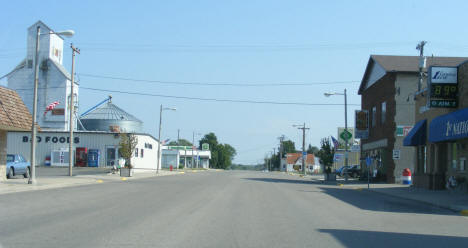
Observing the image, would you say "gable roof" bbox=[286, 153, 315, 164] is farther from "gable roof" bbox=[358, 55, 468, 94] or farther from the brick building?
the brick building

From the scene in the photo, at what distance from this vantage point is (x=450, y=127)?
24.6 metres

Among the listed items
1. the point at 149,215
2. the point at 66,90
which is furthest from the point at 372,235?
the point at 66,90

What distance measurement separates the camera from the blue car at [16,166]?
98.2ft

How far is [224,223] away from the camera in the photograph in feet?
38.9

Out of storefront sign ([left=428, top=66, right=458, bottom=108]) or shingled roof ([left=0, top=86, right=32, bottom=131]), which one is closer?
shingled roof ([left=0, top=86, right=32, bottom=131])

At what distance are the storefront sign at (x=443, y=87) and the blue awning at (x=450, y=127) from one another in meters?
0.74

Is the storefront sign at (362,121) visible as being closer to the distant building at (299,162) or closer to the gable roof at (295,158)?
the distant building at (299,162)

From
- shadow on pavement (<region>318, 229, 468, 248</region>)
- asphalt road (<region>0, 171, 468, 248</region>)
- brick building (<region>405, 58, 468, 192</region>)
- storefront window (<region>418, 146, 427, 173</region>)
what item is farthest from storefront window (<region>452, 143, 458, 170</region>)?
shadow on pavement (<region>318, 229, 468, 248</region>)

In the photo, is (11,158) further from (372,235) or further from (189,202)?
(372,235)

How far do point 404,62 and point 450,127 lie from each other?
1759 cm

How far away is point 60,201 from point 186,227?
7837 millimetres

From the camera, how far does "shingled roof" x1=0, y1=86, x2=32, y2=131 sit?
24.2 metres

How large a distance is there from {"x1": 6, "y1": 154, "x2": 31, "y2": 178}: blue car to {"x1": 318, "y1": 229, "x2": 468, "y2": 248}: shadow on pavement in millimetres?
24468

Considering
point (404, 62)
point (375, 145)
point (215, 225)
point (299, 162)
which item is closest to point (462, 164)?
point (404, 62)
